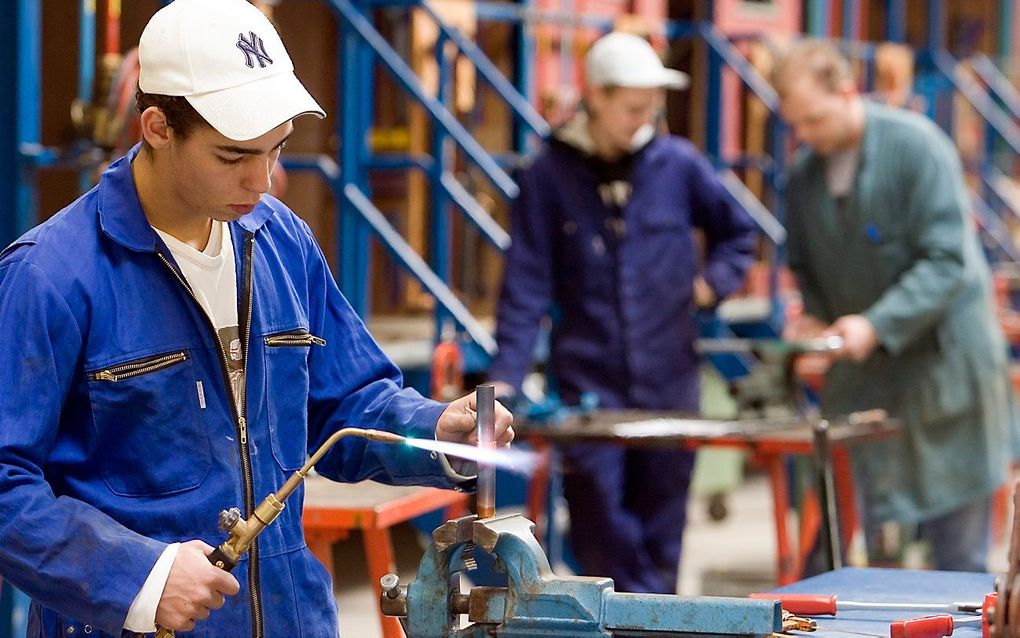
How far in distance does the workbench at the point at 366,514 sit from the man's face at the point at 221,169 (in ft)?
4.49

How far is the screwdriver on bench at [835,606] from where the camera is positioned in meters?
2.70

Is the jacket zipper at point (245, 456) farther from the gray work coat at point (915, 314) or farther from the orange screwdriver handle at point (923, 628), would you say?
the gray work coat at point (915, 314)

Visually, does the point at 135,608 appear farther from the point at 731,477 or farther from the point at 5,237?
the point at 731,477

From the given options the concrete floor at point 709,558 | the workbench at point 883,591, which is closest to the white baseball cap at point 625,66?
the concrete floor at point 709,558

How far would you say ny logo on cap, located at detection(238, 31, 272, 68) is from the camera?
8.18 ft

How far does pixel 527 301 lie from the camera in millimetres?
5457

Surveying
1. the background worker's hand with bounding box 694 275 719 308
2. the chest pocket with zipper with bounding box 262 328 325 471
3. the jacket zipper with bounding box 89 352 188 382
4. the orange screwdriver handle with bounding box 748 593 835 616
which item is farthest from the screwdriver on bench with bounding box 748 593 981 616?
the background worker's hand with bounding box 694 275 719 308

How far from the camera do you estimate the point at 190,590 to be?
2301 millimetres

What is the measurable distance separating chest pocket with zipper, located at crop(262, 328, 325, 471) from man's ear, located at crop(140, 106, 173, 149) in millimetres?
349

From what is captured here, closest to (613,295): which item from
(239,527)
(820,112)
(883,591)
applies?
(820,112)

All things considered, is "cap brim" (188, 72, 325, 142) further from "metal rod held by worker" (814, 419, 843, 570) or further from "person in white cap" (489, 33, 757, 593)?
"person in white cap" (489, 33, 757, 593)

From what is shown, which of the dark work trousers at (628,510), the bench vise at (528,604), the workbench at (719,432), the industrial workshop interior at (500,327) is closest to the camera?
the bench vise at (528,604)

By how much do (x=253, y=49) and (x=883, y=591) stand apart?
57.0 inches

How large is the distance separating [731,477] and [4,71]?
16.5ft
